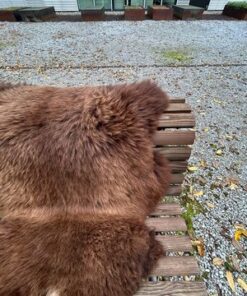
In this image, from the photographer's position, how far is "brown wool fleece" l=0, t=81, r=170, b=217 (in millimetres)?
1208

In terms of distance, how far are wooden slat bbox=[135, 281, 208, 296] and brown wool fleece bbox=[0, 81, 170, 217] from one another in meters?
0.41

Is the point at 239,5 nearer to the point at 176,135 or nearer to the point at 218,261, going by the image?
the point at 176,135

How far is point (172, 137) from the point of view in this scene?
1479 mm

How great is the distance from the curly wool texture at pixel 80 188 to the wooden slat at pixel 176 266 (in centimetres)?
7

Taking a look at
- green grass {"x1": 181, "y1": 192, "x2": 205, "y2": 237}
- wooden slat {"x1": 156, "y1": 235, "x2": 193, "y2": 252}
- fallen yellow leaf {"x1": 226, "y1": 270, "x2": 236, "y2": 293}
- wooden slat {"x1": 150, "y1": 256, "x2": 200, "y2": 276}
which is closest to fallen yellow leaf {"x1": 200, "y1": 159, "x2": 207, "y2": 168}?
green grass {"x1": 181, "y1": 192, "x2": 205, "y2": 237}

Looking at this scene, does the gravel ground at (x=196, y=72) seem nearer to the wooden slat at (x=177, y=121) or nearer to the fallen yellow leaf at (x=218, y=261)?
the fallen yellow leaf at (x=218, y=261)

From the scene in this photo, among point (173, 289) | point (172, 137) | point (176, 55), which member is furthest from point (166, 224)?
point (176, 55)

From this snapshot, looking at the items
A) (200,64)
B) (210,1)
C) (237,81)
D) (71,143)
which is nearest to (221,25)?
(210,1)

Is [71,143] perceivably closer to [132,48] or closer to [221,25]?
[132,48]

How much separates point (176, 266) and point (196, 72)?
13.9ft

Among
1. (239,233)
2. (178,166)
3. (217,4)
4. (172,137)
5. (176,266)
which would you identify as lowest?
(239,233)

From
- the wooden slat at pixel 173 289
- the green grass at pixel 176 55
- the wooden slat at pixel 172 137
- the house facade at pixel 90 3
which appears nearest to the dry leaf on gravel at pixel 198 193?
the wooden slat at pixel 172 137

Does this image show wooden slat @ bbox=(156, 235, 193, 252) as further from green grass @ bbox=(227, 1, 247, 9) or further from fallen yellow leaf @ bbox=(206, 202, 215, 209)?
green grass @ bbox=(227, 1, 247, 9)

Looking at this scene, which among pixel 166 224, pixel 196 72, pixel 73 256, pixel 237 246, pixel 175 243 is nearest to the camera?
pixel 73 256
